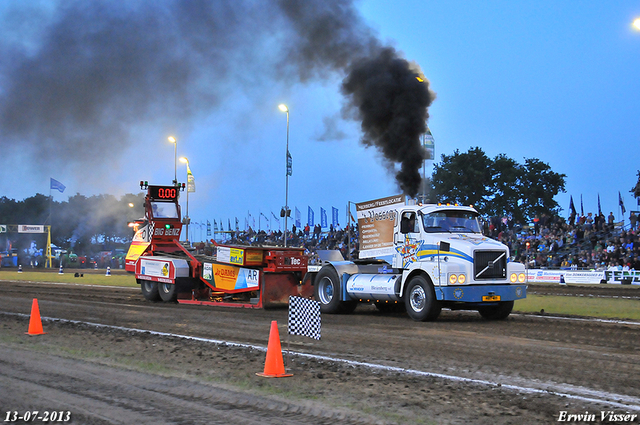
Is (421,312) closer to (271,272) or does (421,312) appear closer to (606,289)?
(271,272)

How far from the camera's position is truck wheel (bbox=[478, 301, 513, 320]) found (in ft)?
49.1

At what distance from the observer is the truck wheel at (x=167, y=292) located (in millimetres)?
20836

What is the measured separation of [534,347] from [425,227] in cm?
510

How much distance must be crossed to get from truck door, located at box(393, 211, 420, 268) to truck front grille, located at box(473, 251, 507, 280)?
4.96 feet

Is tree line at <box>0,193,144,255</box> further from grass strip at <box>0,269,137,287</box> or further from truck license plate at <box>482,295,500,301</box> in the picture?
truck license plate at <box>482,295,500,301</box>

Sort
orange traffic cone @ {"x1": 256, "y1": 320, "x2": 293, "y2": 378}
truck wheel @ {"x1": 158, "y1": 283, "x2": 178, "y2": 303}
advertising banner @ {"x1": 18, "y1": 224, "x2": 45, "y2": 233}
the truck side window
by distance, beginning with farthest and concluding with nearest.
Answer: advertising banner @ {"x1": 18, "y1": 224, "x2": 45, "y2": 233}, truck wheel @ {"x1": 158, "y1": 283, "x2": 178, "y2": 303}, the truck side window, orange traffic cone @ {"x1": 256, "y1": 320, "x2": 293, "y2": 378}

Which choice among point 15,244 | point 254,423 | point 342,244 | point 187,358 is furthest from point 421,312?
point 15,244

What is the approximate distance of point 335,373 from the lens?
27.2 feet

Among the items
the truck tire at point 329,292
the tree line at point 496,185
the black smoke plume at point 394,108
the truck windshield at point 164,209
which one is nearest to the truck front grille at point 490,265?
the truck tire at point 329,292

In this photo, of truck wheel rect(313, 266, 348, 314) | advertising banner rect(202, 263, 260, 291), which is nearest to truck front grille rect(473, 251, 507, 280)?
truck wheel rect(313, 266, 348, 314)

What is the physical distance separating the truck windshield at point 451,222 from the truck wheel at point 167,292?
980cm

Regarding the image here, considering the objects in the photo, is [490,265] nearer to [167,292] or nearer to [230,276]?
[230,276]

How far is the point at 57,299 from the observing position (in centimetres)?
2191

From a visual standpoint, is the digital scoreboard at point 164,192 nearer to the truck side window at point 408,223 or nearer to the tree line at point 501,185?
the truck side window at point 408,223
